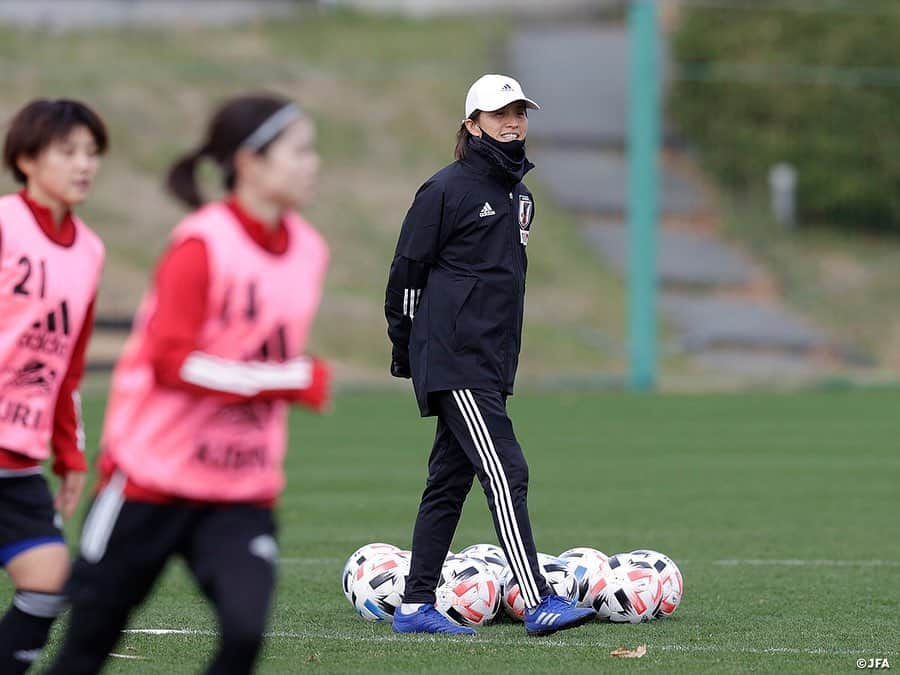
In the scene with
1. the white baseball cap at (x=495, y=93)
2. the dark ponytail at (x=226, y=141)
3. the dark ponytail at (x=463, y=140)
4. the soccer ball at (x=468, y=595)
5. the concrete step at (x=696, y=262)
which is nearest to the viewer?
the dark ponytail at (x=226, y=141)

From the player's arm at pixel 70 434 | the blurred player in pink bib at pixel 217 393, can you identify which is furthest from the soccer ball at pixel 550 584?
the blurred player in pink bib at pixel 217 393

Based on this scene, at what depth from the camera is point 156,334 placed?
14.1 feet

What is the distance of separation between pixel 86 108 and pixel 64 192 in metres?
0.31

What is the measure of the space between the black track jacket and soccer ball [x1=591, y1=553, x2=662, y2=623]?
95 cm

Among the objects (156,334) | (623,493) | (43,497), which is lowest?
(623,493)

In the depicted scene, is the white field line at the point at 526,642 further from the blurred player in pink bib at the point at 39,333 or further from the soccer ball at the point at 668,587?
the blurred player in pink bib at the point at 39,333

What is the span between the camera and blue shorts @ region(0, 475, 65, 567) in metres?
5.00

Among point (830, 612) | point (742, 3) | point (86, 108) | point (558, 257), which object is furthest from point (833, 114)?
point (86, 108)

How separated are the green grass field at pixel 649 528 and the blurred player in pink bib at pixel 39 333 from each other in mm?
1120

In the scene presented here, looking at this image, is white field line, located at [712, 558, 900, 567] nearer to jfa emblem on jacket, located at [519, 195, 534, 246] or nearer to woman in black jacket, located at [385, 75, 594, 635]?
woman in black jacket, located at [385, 75, 594, 635]

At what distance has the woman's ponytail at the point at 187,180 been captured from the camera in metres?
4.46

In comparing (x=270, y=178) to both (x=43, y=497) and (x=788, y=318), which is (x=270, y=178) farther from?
(x=788, y=318)

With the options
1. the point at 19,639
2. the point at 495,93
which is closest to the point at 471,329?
the point at 495,93

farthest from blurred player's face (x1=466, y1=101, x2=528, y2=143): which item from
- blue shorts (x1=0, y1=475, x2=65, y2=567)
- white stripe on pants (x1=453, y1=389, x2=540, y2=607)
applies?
blue shorts (x1=0, y1=475, x2=65, y2=567)
